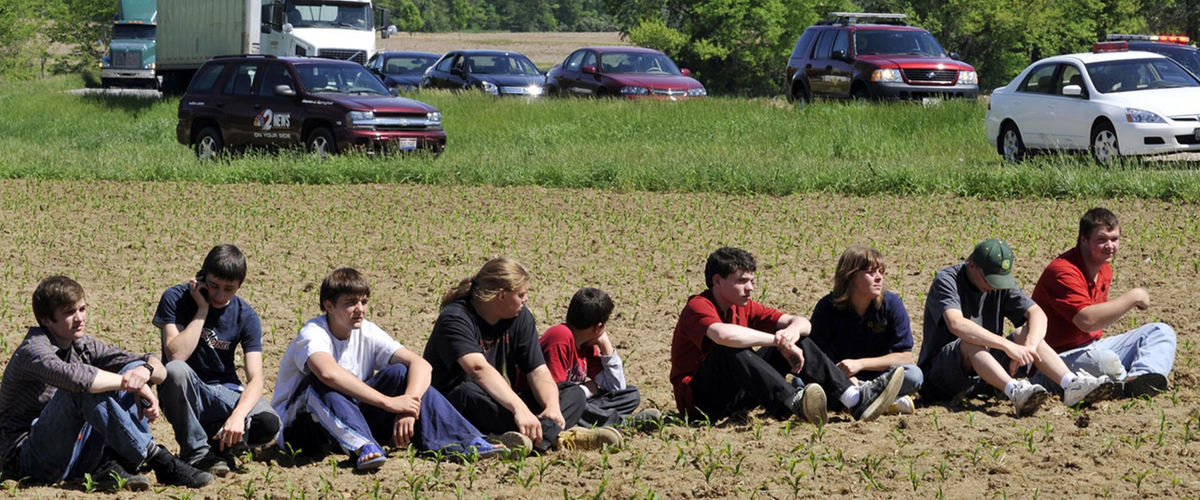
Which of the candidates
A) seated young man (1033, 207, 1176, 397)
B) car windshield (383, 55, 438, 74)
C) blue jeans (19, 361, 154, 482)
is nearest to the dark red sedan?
car windshield (383, 55, 438, 74)

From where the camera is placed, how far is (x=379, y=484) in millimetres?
6211

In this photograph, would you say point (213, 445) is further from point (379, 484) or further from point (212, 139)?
point (212, 139)

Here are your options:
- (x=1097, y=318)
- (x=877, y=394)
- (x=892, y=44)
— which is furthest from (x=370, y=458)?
(x=892, y=44)

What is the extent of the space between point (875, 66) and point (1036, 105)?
5.94m

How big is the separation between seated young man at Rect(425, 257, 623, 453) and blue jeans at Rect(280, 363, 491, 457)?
0.17 metres

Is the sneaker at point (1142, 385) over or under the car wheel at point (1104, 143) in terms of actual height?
under

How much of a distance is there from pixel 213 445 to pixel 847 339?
324 cm

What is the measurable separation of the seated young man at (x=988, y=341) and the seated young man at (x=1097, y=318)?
0.23m

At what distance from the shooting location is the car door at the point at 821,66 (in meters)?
25.5

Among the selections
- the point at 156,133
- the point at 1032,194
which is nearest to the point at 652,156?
the point at 1032,194

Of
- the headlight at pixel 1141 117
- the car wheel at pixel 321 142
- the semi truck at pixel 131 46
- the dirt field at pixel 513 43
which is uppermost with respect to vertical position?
the headlight at pixel 1141 117

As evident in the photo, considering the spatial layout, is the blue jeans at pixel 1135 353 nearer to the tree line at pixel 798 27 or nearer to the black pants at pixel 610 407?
the black pants at pixel 610 407

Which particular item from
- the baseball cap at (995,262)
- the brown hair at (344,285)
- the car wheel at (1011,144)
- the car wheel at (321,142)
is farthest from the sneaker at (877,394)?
the car wheel at (321,142)

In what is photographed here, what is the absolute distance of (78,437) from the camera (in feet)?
20.1
